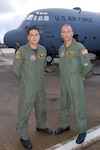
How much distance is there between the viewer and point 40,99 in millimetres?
5141

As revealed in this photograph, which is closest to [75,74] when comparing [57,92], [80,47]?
[80,47]

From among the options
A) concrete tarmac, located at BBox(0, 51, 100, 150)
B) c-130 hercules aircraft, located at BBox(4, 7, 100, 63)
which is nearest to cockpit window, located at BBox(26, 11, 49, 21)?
c-130 hercules aircraft, located at BBox(4, 7, 100, 63)

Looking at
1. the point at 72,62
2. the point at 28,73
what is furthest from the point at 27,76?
the point at 72,62

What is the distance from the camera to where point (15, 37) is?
1499cm

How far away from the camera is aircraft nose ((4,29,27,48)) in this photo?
49.2ft

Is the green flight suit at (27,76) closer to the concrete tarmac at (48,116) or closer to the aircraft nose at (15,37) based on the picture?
the concrete tarmac at (48,116)

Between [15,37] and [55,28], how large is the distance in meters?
2.29

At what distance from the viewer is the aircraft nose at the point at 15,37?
15.0m

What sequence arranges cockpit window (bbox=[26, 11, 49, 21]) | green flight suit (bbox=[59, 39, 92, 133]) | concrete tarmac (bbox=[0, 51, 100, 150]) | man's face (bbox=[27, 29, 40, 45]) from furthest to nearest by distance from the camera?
cockpit window (bbox=[26, 11, 49, 21])
concrete tarmac (bbox=[0, 51, 100, 150])
green flight suit (bbox=[59, 39, 92, 133])
man's face (bbox=[27, 29, 40, 45])

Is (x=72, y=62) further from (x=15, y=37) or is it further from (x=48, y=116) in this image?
(x=15, y=37)

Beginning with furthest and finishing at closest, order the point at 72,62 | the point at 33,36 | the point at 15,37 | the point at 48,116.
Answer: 1. the point at 15,37
2. the point at 48,116
3. the point at 72,62
4. the point at 33,36

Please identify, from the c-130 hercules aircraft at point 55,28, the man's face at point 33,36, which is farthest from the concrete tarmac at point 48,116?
the c-130 hercules aircraft at point 55,28

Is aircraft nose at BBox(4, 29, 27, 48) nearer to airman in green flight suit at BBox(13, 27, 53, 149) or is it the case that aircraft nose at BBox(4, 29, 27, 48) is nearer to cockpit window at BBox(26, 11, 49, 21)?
cockpit window at BBox(26, 11, 49, 21)

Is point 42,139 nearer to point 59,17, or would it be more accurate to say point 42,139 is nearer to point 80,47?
point 80,47
